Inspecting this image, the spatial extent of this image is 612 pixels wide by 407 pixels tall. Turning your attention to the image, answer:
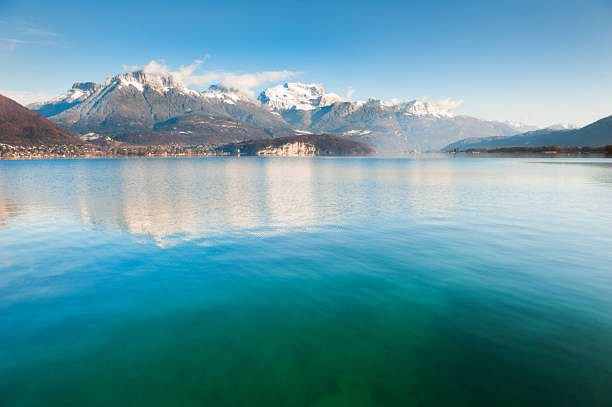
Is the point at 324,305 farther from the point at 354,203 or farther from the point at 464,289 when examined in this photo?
the point at 354,203

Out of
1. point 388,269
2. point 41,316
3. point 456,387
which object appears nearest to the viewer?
point 456,387

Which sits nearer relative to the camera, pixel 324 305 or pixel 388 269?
pixel 324 305

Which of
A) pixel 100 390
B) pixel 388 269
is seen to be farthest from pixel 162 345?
pixel 388 269

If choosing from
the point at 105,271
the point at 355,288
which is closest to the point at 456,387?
the point at 355,288

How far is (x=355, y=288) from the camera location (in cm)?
1803

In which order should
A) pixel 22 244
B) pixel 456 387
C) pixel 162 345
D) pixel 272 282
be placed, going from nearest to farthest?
pixel 456 387 → pixel 162 345 → pixel 272 282 → pixel 22 244

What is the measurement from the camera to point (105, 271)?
21.2 meters

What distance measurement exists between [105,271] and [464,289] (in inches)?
877

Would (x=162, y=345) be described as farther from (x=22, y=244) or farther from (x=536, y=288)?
(x=22, y=244)

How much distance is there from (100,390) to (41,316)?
7471 mm

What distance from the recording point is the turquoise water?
10.3 m

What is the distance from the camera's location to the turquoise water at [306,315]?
1033 centimetres

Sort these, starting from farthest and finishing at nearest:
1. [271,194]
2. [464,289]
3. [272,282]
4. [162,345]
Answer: [271,194] < [272,282] < [464,289] < [162,345]

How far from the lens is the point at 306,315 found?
15023 mm
